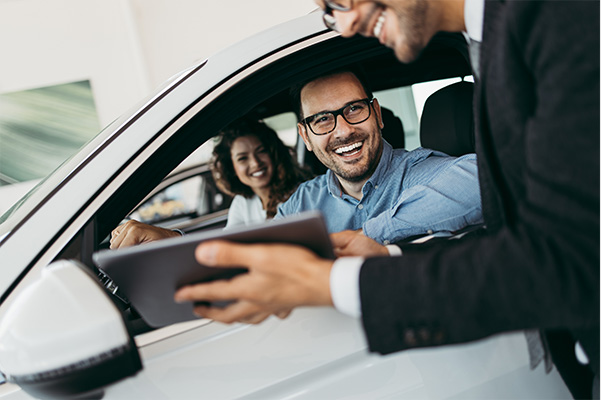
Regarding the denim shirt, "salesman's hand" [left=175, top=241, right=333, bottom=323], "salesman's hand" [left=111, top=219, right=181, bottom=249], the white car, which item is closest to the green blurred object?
"salesman's hand" [left=111, top=219, right=181, bottom=249]

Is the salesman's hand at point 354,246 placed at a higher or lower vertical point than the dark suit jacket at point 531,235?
lower

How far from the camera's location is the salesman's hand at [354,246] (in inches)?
47.1

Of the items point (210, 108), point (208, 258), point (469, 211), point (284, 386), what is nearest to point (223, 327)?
point (284, 386)

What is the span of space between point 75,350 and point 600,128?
0.83 m

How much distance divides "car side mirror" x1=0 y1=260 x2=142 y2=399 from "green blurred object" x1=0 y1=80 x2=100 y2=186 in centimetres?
684

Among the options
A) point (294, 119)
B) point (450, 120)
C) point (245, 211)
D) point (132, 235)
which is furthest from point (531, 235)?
point (245, 211)

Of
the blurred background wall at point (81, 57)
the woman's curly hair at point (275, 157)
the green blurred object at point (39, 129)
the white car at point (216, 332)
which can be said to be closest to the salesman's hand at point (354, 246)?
the white car at point (216, 332)

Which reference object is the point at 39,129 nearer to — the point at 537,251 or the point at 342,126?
the point at 342,126

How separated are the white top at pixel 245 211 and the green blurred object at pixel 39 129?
4.58 m

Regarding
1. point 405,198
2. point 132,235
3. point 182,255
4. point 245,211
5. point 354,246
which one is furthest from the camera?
point 245,211

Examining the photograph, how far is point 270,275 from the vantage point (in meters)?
0.81

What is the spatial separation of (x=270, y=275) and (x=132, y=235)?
105 centimetres

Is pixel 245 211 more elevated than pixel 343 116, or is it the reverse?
pixel 343 116

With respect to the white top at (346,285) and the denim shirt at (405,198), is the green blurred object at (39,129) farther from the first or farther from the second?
the white top at (346,285)
